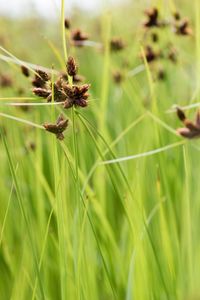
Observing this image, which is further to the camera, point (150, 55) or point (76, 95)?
point (150, 55)

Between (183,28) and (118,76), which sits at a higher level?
(183,28)

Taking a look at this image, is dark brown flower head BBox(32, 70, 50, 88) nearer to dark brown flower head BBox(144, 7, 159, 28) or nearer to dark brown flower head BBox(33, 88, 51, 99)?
dark brown flower head BBox(33, 88, 51, 99)

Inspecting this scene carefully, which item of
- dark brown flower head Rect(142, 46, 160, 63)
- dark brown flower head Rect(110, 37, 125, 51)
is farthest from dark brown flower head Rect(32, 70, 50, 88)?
dark brown flower head Rect(110, 37, 125, 51)

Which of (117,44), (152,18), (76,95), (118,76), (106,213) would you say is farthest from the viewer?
(118,76)

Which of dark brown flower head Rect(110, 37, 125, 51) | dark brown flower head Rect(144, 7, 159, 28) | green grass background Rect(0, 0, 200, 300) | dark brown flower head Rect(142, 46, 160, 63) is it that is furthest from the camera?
dark brown flower head Rect(110, 37, 125, 51)

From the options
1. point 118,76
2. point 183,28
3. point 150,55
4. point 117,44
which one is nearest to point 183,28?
point 183,28

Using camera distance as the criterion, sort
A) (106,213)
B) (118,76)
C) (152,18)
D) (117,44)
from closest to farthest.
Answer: (152,18)
(106,213)
(117,44)
(118,76)

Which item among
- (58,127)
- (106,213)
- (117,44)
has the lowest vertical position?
(106,213)

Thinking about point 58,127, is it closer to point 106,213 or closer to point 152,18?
point 152,18

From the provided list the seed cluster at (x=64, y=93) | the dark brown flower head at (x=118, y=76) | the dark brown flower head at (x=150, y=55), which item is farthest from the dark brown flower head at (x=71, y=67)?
the dark brown flower head at (x=118, y=76)
